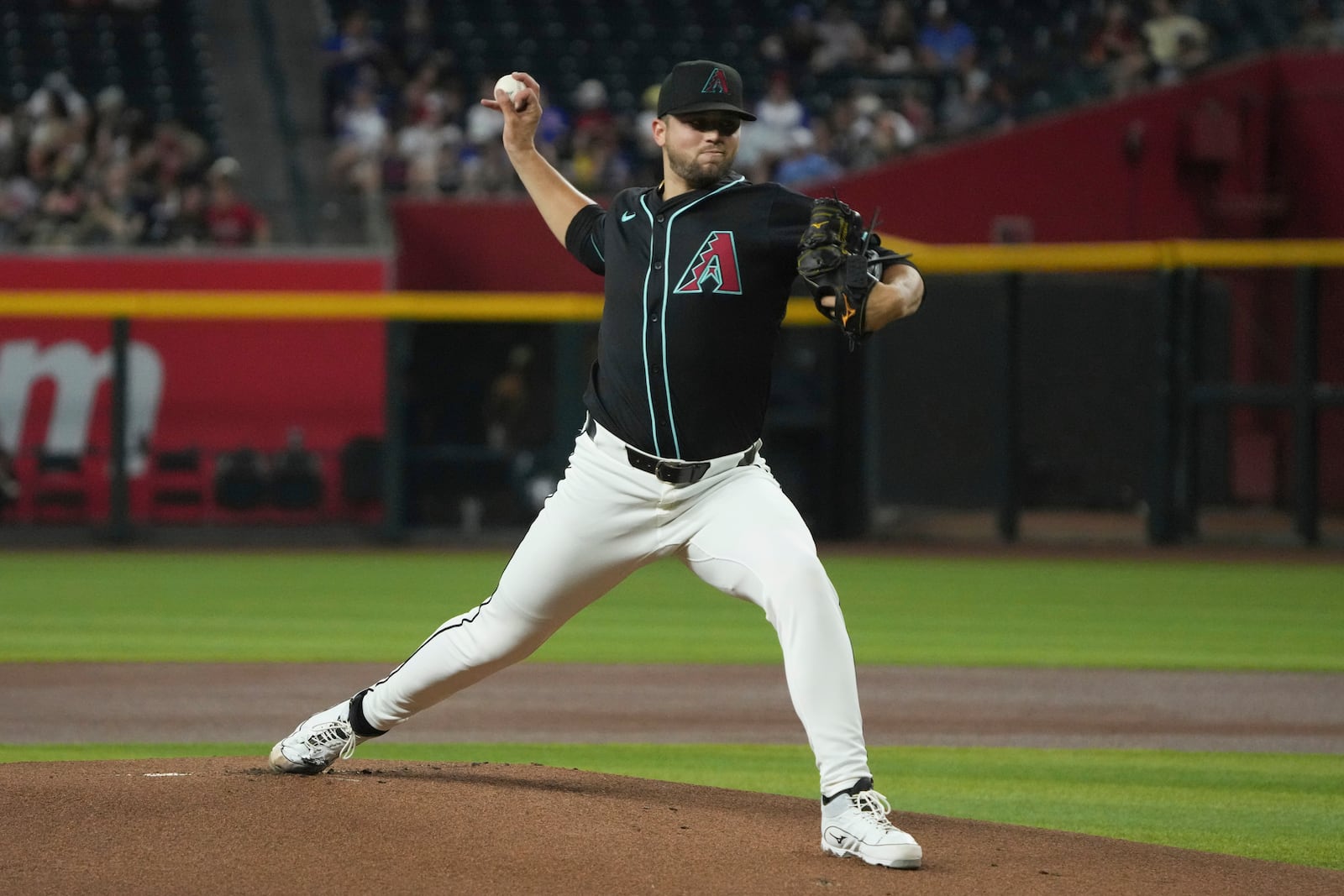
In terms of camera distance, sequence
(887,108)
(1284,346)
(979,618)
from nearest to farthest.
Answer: (979,618) < (1284,346) < (887,108)

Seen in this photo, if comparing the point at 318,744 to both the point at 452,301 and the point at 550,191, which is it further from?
the point at 452,301

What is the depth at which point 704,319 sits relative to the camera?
4102mm

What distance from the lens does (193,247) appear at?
15.8 meters

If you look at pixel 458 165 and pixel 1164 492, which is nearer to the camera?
pixel 1164 492

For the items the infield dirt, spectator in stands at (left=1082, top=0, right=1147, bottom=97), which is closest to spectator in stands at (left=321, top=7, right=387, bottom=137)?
spectator in stands at (left=1082, top=0, right=1147, bottom=97)

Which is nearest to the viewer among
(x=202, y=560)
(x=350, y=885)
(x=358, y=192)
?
(x=350, y=885)

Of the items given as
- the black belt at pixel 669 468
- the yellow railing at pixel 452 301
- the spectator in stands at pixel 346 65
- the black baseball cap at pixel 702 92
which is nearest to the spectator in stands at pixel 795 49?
the spectator in stands at pixel 346 65

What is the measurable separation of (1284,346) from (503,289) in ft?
24.2

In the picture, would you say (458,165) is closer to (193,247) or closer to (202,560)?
(193,247)

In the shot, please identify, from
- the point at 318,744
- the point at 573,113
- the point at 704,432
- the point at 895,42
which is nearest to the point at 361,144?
the point at 573,113

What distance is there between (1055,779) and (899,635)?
366 cm

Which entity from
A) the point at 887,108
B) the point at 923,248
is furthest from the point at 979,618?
the point at 887,108

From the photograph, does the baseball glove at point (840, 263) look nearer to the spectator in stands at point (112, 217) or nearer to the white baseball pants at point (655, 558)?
the white baseball pants at point (655, 558)

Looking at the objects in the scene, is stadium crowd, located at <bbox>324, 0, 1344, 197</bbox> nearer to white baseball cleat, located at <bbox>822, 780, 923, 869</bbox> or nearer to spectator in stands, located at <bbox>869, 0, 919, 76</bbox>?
spectator in stands, located at <bbox>869, 0, 919, 76</bbox>
